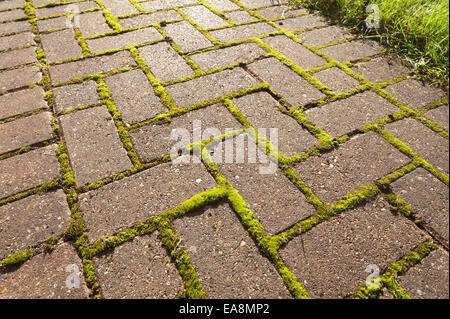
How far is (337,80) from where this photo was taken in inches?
108

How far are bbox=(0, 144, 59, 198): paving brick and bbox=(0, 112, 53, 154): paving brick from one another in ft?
0.39

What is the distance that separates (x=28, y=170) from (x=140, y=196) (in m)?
0.83

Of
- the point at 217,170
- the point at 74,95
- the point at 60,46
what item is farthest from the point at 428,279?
the point at 60,46

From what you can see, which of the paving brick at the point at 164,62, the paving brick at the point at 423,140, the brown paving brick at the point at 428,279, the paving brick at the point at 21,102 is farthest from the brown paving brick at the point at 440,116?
the paving brick at the point at 21,102

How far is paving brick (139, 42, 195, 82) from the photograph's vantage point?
2801 mm

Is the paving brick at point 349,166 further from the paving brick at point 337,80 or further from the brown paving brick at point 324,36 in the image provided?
the brown paving brick at point 324,36

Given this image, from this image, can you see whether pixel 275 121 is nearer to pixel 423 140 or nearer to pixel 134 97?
pixel 423 140

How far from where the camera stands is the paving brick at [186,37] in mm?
3162

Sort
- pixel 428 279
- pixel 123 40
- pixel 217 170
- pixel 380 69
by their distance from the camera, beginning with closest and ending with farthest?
1. pixel 428 279
2. pixel 217 170
3. pixel 380 69
4. pixel 123 40

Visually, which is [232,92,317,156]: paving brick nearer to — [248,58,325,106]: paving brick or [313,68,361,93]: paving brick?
[248,58,325,106]: paving brick

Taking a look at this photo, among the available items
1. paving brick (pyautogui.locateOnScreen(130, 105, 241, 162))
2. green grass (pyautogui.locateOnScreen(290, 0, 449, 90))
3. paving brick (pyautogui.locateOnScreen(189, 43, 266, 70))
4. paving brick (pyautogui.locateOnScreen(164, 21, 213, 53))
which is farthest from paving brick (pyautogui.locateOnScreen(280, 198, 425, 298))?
paving brick (pyautogui.locateOnScreen(164, 21, 213, 53))

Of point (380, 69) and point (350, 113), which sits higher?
point (380, 69)

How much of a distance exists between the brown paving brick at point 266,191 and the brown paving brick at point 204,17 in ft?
6.73

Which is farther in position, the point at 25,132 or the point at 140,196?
the point at 25,132
